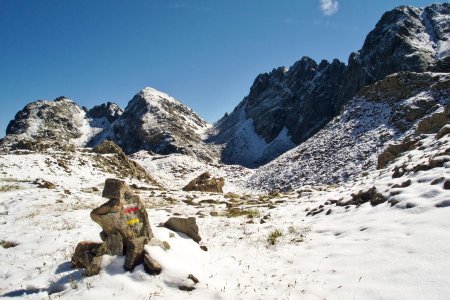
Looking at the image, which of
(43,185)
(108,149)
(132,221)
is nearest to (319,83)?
(108,149)

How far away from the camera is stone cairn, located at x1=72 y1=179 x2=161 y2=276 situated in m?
7.63

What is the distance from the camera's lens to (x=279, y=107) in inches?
4289

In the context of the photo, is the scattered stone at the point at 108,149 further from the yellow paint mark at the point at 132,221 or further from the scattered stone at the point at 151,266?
the scattered stone at the point at 151,266

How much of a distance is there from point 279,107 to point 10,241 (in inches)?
4021

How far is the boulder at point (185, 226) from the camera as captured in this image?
10.4m

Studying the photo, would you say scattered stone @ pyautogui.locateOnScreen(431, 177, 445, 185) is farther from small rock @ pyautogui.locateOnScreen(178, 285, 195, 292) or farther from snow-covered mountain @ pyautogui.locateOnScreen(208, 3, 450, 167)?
snow-covered mountain @ pyautogui.locateOnScreen(208, 3, 450, 167)

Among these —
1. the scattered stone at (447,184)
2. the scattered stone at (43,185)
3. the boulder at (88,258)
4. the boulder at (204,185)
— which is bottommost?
the boulder at (88,258)

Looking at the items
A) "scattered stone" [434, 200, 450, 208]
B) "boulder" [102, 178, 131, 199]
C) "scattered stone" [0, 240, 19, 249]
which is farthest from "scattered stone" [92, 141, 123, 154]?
"scattered stone" [434, 200, 450, 208]

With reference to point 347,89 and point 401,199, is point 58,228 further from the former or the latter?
point 347,89

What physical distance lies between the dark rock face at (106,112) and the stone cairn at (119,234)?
173804mm

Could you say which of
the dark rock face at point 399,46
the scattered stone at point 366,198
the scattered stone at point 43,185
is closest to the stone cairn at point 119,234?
the scattered stone at point 366,198

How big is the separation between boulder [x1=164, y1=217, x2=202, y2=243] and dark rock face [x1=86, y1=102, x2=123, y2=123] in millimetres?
172367

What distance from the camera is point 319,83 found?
103 m

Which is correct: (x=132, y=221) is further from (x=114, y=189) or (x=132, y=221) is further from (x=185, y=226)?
(x=185, y=226)
